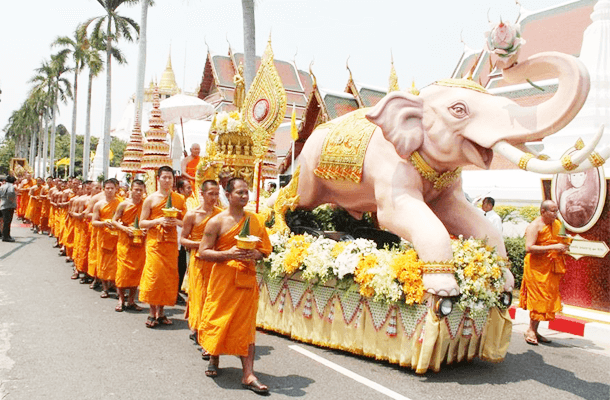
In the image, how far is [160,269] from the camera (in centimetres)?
593

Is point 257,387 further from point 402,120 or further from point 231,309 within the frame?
point 402,120

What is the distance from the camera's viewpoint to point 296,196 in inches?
250

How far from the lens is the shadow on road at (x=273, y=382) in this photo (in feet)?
13.2

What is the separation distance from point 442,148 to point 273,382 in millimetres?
2452

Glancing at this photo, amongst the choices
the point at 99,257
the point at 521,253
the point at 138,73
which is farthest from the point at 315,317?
the point at 138,73

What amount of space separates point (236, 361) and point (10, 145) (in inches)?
3428

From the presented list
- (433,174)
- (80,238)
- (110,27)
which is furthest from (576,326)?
(110,27)

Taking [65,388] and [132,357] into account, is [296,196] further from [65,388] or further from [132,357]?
[65,388]

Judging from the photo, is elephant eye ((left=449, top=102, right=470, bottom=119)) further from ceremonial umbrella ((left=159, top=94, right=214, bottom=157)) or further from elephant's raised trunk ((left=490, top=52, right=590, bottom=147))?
ceremonial umbrella ((left=159, top=94, right=214, bottom=157))

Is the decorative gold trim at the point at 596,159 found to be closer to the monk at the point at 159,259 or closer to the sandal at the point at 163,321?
the monk at the point at 159,259

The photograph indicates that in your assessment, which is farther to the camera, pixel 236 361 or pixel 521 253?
pixel 521 253

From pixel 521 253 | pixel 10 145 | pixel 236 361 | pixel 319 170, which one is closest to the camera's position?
pixel 236 361

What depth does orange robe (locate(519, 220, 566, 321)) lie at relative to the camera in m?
5.82

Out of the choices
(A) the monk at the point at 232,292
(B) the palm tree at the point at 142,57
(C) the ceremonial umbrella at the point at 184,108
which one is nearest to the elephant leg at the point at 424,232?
(A) the monk at the point at 232,292
